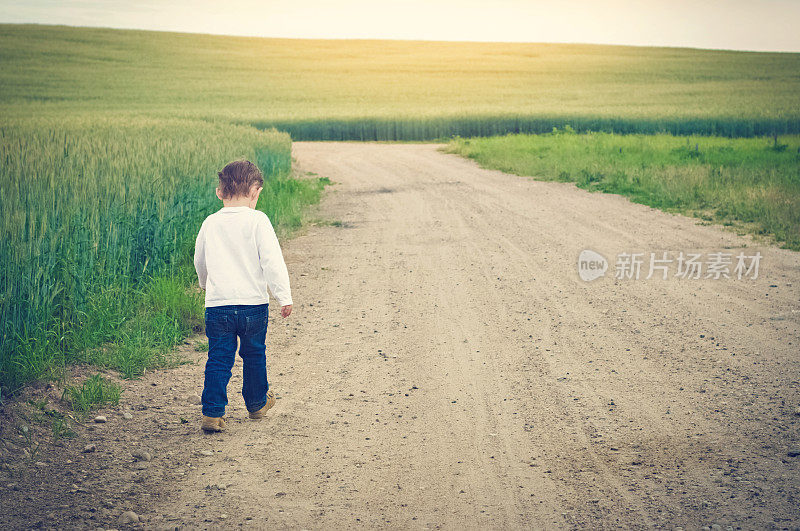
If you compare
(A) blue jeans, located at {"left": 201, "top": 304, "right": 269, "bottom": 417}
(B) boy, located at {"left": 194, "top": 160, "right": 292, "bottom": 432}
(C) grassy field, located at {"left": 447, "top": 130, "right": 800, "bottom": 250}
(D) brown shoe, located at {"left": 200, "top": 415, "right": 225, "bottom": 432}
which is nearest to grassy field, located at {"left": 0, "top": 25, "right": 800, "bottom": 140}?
(C) grassy field, located at {"left": 447, "top": 130, "right": 800, "bottom": 250}

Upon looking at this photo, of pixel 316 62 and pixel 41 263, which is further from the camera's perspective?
pixel 316 62

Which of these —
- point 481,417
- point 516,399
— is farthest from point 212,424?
point 516,399

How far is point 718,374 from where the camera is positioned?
5.15 m

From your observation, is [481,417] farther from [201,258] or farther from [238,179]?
[238,179]

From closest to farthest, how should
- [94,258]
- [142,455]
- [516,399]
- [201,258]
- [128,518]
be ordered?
1. [128,518]
2. [142,455]
3. [201,258]
4. [516,399]
5. [94,258]

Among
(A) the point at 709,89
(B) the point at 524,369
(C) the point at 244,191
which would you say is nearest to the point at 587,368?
(B) the point at 524,369

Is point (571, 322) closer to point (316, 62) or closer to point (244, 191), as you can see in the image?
point (244, 191)

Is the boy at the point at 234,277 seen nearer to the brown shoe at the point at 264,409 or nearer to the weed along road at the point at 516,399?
the brown shoe at the point at 264,409

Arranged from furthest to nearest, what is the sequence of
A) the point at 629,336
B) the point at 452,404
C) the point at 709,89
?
the point at 709,89 → the point at 629,336 → the point at 452,404

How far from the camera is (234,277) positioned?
4258 millimetres

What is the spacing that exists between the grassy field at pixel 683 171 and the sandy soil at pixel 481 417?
3258 millimetres

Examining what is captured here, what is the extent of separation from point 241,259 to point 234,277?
0.12m

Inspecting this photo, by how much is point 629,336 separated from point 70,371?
4696mm

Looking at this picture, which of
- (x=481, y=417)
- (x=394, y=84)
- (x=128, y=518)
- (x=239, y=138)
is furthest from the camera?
(x=394, y=84)
